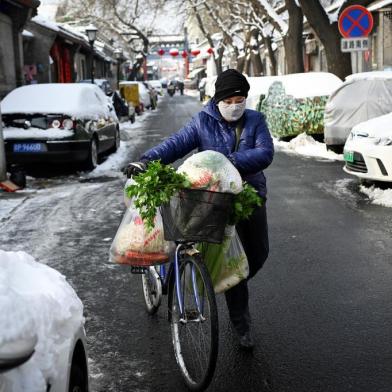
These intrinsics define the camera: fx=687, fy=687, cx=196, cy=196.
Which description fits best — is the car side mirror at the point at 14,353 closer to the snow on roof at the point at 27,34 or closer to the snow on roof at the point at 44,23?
the snow on roof at the point at 27,34

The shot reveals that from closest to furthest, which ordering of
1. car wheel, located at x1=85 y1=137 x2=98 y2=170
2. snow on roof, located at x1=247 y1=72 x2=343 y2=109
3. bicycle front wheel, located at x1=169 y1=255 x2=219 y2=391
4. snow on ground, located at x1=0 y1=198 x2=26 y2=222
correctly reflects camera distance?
1. bicycle front wheel, located at x1=169 y1=255 x2=219 y2=391
2. snow on ground, located at x1=0 y1=198 x2=26 y2=222
3. car wheel, located at x1=85 y1=137 x2=98 y2=170
4. snow on roof, located at x1=247 y1=72 x2=343 y2=109

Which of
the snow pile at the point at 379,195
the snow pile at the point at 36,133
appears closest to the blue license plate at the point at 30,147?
the snow pile at the point at 36,133

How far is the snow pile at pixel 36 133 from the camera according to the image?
1163cm

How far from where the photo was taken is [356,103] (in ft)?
44.5

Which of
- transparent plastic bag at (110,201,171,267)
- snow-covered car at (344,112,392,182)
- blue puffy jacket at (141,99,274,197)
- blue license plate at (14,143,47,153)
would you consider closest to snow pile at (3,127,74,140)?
blue license plate at (14,143,47,153)

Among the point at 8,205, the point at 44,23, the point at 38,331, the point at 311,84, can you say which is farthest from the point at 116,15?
the point at 38,331

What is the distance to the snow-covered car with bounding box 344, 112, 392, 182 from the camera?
30.5 ft

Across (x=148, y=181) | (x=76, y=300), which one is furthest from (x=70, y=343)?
(x=148, y=181)

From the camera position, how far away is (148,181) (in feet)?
11.8

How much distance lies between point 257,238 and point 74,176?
27.3ft

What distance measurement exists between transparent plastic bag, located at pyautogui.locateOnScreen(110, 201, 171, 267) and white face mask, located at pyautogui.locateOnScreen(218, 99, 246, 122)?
0.71m

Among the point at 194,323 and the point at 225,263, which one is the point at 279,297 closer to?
the point at 225,263

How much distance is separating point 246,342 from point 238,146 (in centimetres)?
118

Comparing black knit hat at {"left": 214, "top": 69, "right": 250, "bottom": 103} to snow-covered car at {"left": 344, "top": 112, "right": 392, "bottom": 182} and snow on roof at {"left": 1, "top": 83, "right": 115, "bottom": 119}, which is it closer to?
snow-covered car at {"left": 344, "top": 112, "right": 392, "bottom": 182}
